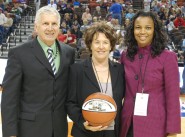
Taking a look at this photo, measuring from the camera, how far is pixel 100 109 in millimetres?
2266

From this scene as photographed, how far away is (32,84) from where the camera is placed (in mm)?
2336

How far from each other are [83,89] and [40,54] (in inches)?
14.0

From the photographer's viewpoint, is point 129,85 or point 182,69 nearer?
point 129,85

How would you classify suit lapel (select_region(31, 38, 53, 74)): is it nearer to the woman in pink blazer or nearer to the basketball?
the basketball

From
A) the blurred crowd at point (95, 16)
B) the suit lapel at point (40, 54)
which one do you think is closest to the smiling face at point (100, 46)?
the suit lapel at point (40, 54)

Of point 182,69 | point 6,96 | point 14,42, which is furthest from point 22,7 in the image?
point 6,96

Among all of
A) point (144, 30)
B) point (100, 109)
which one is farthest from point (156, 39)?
point (100, 109)

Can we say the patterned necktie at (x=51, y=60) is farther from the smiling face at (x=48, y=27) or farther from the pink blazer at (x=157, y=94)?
the pink blazer at (x=157, y=94)

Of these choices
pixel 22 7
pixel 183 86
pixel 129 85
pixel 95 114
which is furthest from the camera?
pixel 22 7

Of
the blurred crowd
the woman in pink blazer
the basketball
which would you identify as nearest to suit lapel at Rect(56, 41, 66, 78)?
the basketball

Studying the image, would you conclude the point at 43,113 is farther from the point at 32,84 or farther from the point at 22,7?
the point at 22,7

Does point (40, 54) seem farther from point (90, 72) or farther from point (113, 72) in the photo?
point (113, 72)

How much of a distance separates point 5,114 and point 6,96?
111mm

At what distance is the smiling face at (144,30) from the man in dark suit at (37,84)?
0.50m
